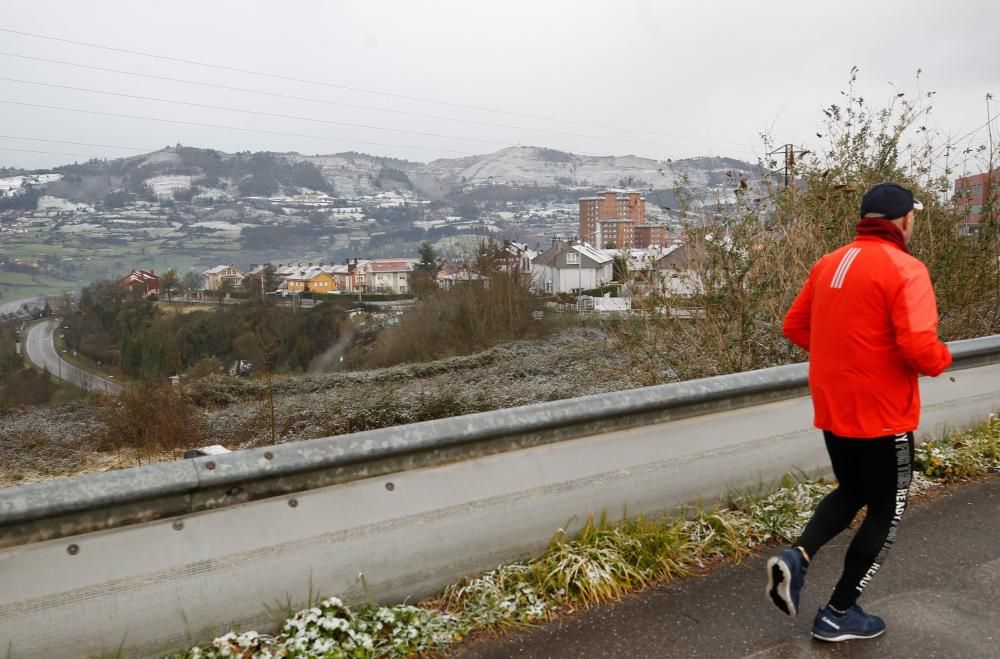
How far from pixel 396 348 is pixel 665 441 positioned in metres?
14.7

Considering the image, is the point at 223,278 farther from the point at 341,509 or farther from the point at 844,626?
the point at 844,626

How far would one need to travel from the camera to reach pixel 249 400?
12578 mm

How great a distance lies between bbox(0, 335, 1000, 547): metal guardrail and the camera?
9.01ft

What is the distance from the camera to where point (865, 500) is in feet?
10.8

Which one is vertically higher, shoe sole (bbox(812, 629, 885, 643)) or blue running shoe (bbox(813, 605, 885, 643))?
blue running shoe (bbox(813, 605, 885, 643))

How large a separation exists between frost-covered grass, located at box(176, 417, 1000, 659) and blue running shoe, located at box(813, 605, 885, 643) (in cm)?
76

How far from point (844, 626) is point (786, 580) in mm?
292

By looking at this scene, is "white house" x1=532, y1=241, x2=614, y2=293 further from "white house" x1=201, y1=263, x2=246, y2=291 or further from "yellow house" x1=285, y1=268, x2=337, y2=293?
"white house" x1=201, y1=263, x2=246, y2=291

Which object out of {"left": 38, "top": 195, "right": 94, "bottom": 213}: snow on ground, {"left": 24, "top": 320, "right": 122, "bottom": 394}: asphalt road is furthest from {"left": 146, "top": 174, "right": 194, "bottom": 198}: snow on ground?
{"left": 24, "top": 320, "right": 122, "bottom": 394}: asphalt road

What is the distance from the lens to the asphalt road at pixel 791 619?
127 inches

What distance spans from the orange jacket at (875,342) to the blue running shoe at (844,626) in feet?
2.41

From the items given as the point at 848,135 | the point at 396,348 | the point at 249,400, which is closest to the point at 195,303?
the point at 396,348

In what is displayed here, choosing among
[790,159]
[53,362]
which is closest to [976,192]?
[790,159]

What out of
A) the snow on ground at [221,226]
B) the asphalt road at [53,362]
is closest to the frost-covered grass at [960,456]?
the asphalt road at [53,362]
